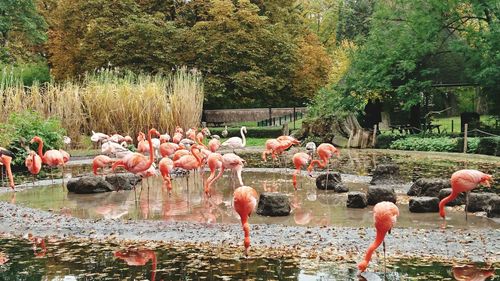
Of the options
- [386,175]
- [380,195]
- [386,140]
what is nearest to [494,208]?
[380,195]

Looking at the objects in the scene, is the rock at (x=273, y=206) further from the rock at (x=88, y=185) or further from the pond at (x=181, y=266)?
the rock at (x=88, y=185)

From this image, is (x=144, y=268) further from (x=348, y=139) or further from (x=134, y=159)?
(x=348, y=139)

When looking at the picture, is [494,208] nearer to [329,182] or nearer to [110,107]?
[329,182]

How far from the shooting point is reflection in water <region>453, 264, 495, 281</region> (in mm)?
5469

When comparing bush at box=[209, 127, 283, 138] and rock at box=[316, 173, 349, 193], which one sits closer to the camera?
rock at box=[316, 173, 349, 193]

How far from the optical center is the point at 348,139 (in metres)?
22.5

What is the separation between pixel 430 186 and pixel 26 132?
10.3 meters

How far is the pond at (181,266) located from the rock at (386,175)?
17.4ft

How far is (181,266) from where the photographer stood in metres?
6.03

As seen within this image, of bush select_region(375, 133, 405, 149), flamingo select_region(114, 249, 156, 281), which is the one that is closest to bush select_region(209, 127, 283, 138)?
bush select_region(375, 133, 405, 149)

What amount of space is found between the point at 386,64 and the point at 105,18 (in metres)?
14.6

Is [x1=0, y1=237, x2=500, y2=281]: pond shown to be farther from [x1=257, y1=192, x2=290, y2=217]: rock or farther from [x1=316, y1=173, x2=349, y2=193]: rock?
[x1=316, y1=173, x2=349, y2=193]: rock

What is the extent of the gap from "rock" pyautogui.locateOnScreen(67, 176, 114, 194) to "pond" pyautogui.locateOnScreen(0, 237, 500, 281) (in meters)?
4.16

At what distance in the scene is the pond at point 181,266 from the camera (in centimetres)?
562
